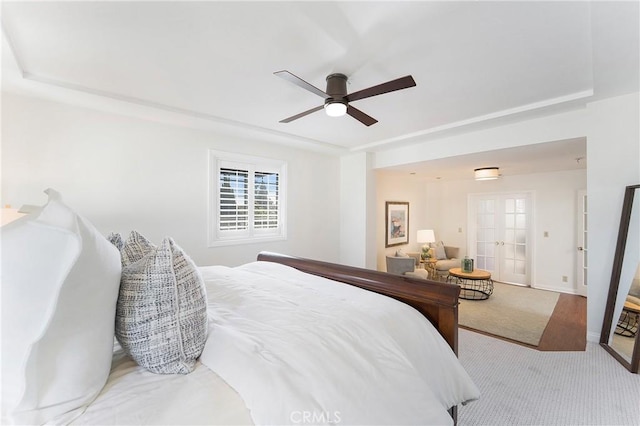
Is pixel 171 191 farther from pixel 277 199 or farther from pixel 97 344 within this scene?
pixel 97 344

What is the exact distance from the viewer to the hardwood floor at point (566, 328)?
2.89 metres

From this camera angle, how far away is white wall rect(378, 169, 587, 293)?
16.9ft

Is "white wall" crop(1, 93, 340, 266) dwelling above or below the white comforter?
above

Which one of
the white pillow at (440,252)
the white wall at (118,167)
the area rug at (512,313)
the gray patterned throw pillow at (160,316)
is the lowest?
the area rug at (512,313)

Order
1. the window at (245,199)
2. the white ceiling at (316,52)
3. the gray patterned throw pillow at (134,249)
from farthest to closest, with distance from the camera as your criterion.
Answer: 1. the window at (245,199)
2. the white ceiling at (316,52)
3. the gray patterned throw pillow at (134,249)

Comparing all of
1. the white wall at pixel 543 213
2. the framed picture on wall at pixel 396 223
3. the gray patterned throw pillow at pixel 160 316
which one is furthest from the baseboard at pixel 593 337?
the gray patterned throw pillow at pixel 160 316

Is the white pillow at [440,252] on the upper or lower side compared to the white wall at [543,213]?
lower

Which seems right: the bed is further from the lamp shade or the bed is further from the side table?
the lamp shade

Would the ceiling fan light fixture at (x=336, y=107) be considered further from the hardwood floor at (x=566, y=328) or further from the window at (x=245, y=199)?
the hardwood floor at (x=566, y=328)

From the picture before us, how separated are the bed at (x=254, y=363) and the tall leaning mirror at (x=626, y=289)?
2.23 meters

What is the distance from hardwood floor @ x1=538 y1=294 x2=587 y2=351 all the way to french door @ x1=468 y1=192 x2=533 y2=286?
4.05 feet

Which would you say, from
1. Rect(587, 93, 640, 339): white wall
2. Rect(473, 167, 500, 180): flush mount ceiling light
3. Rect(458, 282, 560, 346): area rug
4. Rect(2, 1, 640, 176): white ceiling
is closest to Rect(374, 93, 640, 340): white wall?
Rect(587, 93, 640, 339): white wall

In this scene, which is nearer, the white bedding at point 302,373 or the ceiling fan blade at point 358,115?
the white bedding at point 302,373

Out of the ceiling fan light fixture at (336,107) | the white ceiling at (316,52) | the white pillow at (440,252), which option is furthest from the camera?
the white pillow at (440,252)
